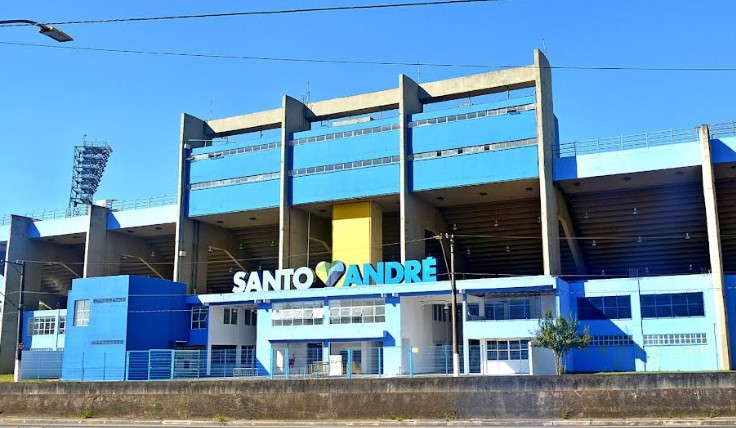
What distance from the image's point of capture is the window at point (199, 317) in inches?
2132

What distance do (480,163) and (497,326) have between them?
1159 cm

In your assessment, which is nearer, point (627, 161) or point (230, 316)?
point (627, 161)

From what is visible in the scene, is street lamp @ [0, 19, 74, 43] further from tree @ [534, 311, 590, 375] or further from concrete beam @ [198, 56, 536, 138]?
concrete beam @ [198, 56, 536, 138]

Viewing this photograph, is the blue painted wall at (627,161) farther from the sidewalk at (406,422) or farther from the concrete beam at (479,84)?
the sidewalk at (406,422)

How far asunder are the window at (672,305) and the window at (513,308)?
642 cm

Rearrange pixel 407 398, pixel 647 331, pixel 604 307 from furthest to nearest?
pixel 604 307, pixel 647 331, pixel 407 398

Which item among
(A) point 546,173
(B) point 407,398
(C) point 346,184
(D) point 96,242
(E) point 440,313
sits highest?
(C) point 346,184

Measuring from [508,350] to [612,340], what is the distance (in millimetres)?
6616

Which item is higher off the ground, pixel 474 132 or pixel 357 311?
pixel 474 132

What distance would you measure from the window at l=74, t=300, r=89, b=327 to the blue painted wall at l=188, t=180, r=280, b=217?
1197cm

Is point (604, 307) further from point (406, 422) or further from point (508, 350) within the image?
point (406, 422)

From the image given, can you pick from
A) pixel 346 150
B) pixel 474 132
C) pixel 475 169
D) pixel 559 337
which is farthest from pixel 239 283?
pixel 559 337

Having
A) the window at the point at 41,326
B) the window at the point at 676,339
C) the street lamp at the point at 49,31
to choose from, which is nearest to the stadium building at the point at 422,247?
the window at the point at 676,339

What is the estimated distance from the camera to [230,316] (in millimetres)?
55000
